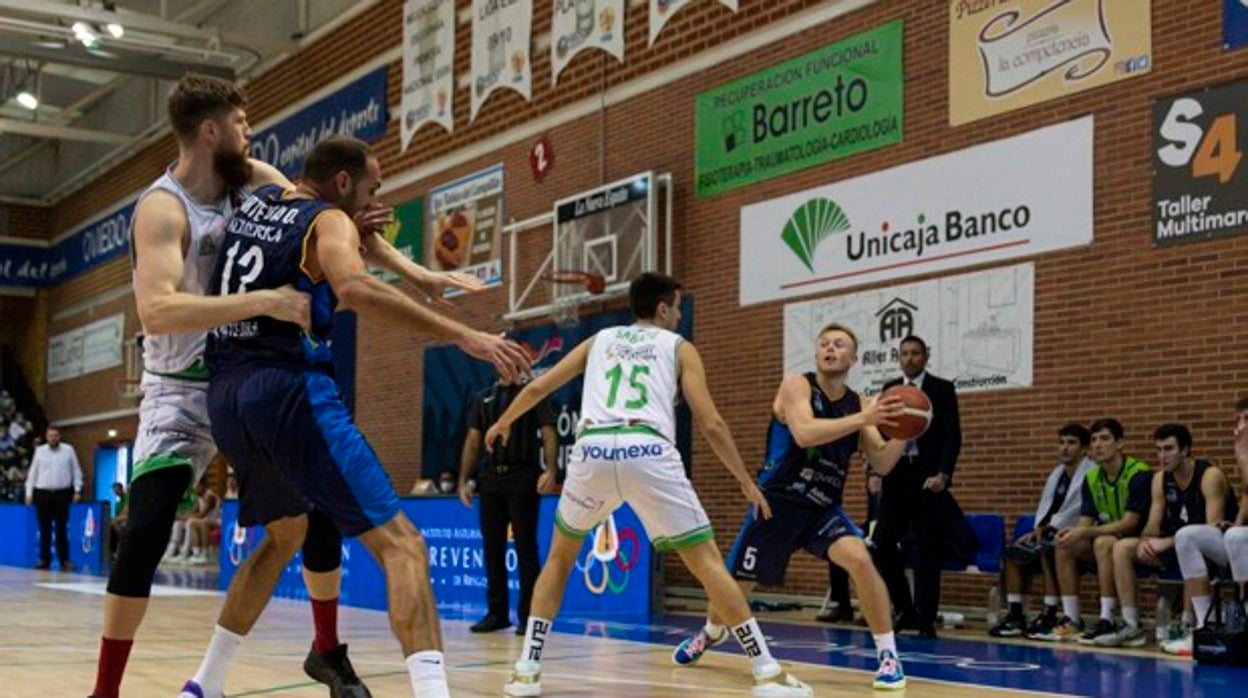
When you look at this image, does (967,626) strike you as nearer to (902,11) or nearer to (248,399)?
(902,11)

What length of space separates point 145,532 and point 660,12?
10.9 meters

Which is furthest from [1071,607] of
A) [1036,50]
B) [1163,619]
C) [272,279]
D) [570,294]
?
[570,294]

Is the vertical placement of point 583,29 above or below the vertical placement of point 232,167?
above

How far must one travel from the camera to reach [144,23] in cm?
2170

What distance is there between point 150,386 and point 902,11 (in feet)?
28.8

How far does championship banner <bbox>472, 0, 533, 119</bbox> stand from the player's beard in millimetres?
12033

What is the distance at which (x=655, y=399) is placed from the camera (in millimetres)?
6418

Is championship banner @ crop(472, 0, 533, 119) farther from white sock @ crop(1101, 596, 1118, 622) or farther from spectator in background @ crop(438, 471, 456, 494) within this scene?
white sock @ crop(1101, 596, 1118, 622)

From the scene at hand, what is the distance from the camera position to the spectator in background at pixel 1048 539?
10.1 meters

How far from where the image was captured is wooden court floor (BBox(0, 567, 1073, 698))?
6.27m

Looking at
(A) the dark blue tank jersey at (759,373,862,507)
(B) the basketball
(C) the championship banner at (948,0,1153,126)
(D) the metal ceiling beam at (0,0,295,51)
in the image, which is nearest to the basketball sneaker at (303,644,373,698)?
(A) the dark blue tank jersey at (759,373,862,507)

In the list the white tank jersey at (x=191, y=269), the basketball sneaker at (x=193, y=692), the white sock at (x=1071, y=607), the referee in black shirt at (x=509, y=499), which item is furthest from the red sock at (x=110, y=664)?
the white sock at (x=1071, y=607)

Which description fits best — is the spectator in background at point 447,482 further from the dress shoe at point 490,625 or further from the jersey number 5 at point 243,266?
the jersey number 5 at point 243,266

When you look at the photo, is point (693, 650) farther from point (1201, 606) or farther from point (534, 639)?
Result: point (1201, 606)
